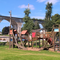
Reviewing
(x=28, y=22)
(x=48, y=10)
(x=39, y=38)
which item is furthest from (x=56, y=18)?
(x=39, y=38)

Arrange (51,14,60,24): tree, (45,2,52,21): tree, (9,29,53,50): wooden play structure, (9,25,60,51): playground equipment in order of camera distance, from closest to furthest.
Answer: (9,25,60,51): playground equipment → (9,29,53,50): wooden play structure → (51,14,60,24): tree → (45,2,52,21): tree

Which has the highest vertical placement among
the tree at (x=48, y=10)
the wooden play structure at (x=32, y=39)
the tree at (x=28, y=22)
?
the tree at (x=48, y=10)

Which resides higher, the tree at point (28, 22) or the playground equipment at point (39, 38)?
the tree at point (28, 22)

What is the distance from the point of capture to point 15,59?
6758 millimetres

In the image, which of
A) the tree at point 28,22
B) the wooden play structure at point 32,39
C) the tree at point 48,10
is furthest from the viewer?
the tree at point 48,10

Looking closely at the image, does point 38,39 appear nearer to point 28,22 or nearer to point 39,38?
point 39,38

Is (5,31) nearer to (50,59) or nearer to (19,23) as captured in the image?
(19,23)

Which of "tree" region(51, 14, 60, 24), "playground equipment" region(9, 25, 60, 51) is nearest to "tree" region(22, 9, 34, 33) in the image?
"tree" region(51, 14, 60, 24)

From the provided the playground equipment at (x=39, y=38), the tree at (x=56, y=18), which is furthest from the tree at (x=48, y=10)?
the playground equipment at (x=39, y=38)

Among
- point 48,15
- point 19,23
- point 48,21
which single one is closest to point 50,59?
point 48,21

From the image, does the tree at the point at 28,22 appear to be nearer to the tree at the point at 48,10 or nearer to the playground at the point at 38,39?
the tree at the point at 48,10

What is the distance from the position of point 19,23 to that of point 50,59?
44828 mm

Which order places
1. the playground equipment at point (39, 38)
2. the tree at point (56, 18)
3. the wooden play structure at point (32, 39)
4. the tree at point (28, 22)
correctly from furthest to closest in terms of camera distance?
1. the tree at point (56, 18)
2. the tree at point (28, 22)
3. the wooden play structure at point (32, 39)
4. the playground equipment at point (39, 38)

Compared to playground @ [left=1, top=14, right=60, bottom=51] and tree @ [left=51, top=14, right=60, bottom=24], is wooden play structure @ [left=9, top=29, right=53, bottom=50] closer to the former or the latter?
playground @ [left=1, top=14, right=60, bottom=51]
